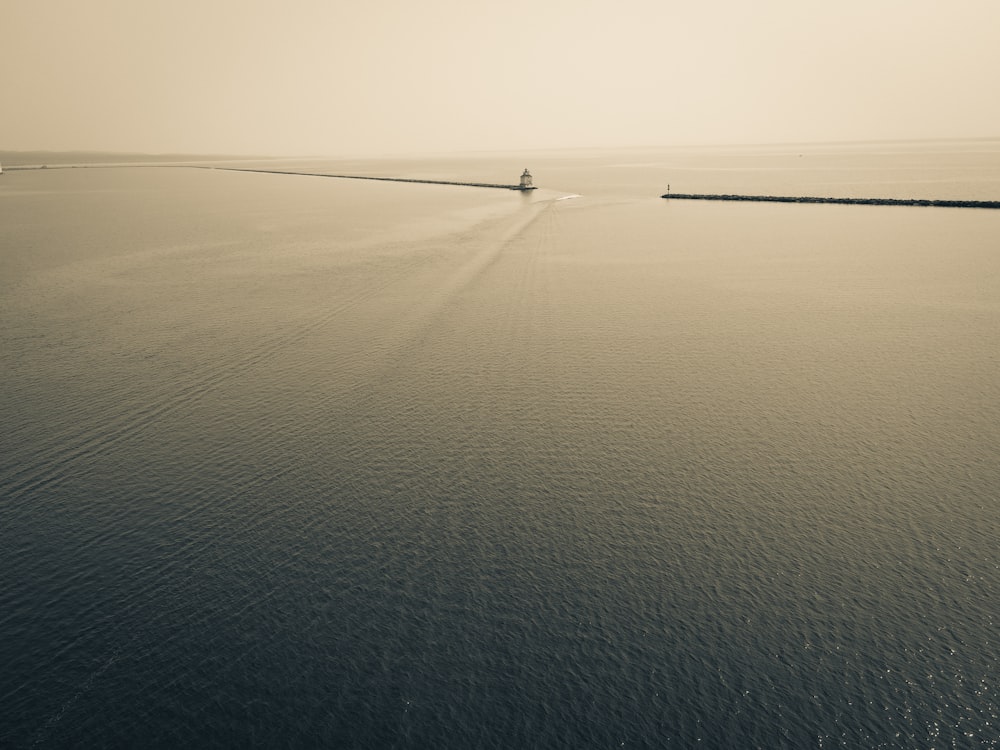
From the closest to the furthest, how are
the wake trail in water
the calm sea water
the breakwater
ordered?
the calm sea water, the wake trail in water, the breakwater

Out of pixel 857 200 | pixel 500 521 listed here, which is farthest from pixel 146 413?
pixel 857 200

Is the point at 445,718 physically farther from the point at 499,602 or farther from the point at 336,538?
the point at 336,538

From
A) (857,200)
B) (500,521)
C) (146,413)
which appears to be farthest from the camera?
(857,200)

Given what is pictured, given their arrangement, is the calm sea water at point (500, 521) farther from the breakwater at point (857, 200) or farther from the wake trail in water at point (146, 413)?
the breakwater at point (857, 200)

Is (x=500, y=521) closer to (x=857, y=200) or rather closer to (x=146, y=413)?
(x=146, y=413)

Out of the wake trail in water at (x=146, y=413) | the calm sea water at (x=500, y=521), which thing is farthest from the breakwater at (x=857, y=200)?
the wake trail in water at (x=146, y=413)

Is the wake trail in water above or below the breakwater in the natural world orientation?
below

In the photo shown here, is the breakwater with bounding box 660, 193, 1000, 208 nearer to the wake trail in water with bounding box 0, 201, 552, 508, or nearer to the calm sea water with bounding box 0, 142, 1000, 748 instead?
the calm sea water with bounding box 0, 142, 1000, 748

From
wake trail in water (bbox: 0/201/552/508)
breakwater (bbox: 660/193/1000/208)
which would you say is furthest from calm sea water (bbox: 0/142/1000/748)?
breakwater (bbox: 660/193/1000/208)

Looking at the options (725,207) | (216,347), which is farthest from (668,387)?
(725,207)
